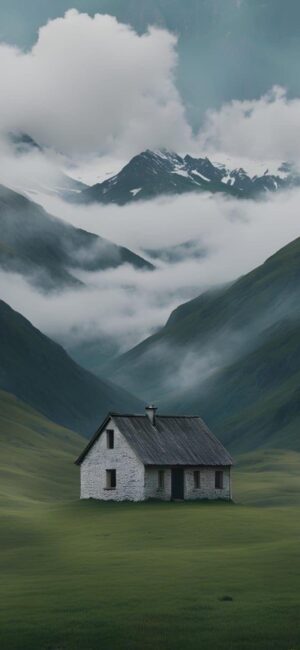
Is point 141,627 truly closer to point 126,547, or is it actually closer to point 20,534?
point 126,547

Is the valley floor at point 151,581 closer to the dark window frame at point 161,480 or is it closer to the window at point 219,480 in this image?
the dark window frame at point 161,480

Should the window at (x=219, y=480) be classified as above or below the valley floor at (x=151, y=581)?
above

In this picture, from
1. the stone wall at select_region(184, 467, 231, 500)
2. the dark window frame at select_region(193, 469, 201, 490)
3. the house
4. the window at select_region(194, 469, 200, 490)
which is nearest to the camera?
the house

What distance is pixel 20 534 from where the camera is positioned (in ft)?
271

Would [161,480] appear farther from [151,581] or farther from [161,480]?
[151,581]

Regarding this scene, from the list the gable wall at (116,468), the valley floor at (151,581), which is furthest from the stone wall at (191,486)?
the valley floor at (151,581)

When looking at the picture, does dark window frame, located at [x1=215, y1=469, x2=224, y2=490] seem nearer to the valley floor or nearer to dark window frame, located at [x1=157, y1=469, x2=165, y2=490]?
dark window frame, located at [x1=157, y1=469, x2=165, y2=490]

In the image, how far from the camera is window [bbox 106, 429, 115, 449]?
374ft

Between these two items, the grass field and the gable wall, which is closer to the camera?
the grass field

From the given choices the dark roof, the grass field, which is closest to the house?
the dark roof

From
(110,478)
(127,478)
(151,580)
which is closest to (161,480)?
(127,478)

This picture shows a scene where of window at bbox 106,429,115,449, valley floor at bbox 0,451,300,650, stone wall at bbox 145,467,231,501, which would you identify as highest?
window at bbox 106,429,115,449

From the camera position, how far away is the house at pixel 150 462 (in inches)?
4368

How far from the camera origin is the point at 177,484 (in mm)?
114250
